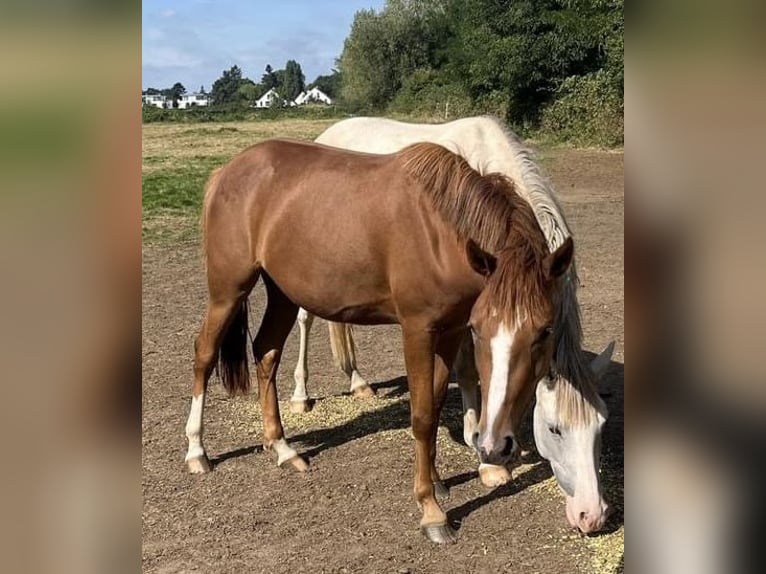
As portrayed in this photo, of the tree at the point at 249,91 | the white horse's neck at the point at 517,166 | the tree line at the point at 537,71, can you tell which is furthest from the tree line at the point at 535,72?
the tree at the point at 249,91

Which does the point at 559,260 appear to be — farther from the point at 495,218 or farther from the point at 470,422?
the point at 470,422

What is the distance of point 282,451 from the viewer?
4219 millimetres

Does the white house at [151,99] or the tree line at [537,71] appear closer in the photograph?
the white house at [151,99]

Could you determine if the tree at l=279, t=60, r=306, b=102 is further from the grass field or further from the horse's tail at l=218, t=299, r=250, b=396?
the horse's tail at l=218, t=299, r=250, b=396

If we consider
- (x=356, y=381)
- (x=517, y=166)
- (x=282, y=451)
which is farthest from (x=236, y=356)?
(x=517, y=166)

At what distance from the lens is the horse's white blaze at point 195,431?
414 cm

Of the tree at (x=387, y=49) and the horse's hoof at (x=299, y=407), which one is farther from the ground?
the tree at (x=387, y=49)

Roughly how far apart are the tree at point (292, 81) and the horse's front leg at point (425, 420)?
3516 inches

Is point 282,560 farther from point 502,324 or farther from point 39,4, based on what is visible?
point 39,4

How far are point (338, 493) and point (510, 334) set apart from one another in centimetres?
177

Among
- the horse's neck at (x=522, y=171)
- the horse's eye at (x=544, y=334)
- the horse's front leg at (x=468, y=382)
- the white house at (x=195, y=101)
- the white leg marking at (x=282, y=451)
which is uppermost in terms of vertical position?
the white house at (x=195, y=101)

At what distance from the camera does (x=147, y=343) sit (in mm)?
6215

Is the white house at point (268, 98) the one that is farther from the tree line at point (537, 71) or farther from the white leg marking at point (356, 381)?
the white leg marking at point (356, 381)

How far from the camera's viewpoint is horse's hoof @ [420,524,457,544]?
3.41 meters
